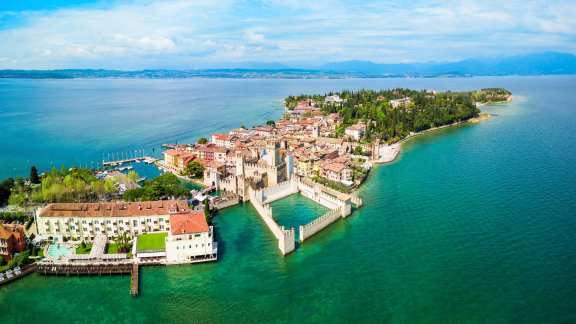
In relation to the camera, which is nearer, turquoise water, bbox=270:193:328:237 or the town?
the town

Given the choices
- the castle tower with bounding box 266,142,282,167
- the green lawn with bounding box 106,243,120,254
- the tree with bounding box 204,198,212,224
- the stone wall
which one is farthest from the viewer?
the castle tower with bounding box 266,142,282,167

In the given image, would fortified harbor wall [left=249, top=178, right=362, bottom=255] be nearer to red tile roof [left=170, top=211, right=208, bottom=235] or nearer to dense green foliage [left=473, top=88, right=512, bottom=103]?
red tile roof [left=170, top=211, right=208, bottom=235]

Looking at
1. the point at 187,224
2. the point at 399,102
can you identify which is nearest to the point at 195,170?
the point at 187,224

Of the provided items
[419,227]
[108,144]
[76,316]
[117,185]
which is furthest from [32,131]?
[419,227]

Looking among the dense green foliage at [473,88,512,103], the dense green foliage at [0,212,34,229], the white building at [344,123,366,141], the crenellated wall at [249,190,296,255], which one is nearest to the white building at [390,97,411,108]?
the white building at [344,123,366,141]

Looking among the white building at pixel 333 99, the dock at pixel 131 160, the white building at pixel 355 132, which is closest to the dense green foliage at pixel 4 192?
the dock at pixel 131 160

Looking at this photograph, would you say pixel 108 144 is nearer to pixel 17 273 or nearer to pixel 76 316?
pixel 17 273
